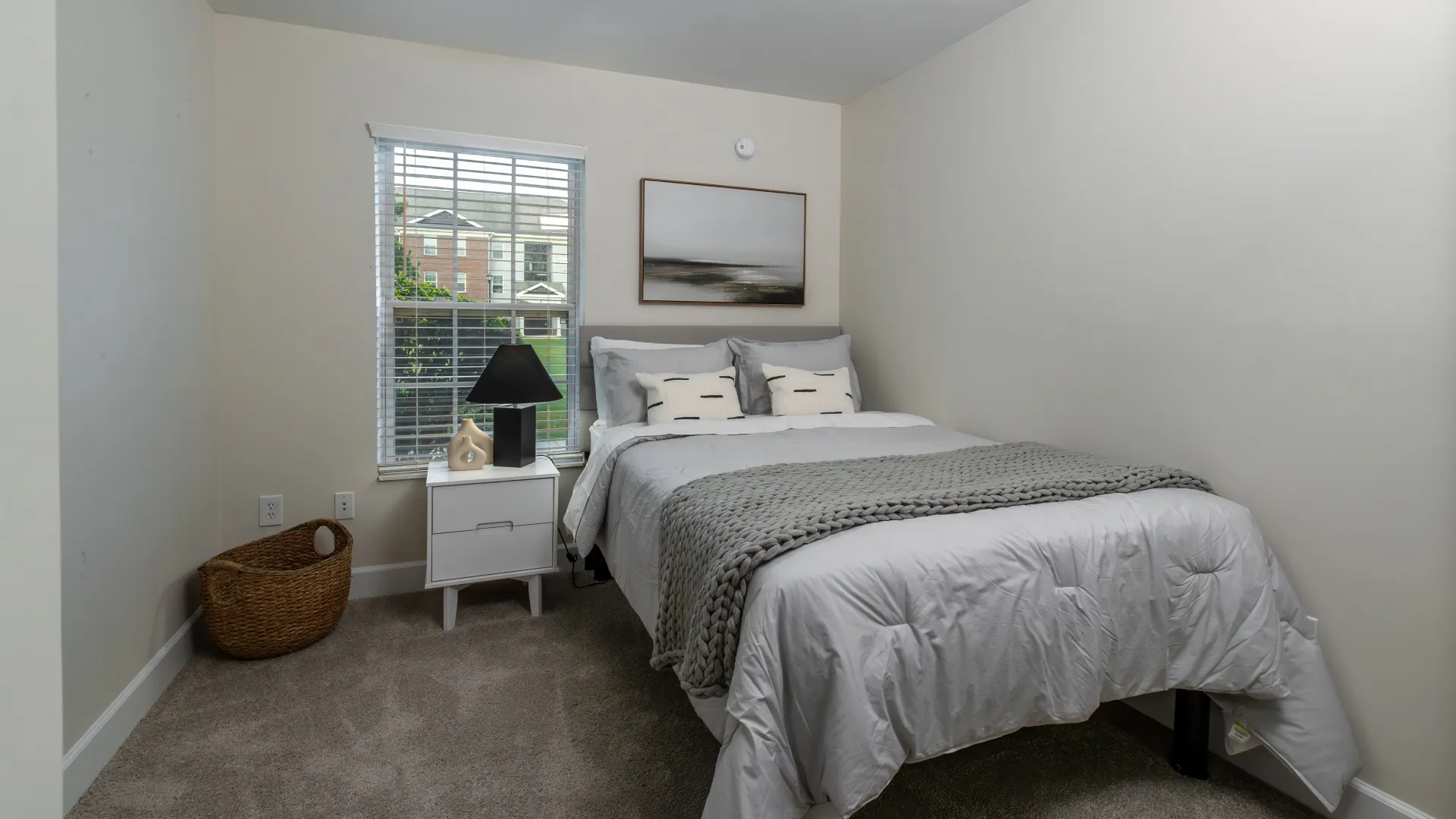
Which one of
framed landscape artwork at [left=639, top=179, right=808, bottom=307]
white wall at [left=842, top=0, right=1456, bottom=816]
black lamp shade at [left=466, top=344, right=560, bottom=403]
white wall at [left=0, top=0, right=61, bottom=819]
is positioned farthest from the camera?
framed landscape artwork at [left=639, top=179, right=808, bottom=307]

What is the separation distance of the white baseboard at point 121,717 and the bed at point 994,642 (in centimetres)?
141

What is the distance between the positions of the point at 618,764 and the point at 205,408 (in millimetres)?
2107

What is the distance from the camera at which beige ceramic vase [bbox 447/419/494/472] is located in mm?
2865

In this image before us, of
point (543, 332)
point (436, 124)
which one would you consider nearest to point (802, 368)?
point (543, 332)

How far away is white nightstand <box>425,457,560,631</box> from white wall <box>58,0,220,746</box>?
31.6 inches

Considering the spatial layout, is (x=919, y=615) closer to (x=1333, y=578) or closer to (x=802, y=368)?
(x=1333, y=578)

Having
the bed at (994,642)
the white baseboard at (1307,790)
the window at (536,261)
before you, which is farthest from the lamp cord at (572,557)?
the white baseboard at (1307,790)

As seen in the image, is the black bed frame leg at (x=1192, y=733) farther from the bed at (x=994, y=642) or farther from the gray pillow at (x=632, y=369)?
the gray pillow at (x=632, y=369)

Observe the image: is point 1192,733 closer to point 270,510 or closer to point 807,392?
point 807,392

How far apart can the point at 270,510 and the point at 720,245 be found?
2.35 meters

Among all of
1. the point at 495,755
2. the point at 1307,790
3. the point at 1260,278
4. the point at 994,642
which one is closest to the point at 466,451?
the point at 495,755

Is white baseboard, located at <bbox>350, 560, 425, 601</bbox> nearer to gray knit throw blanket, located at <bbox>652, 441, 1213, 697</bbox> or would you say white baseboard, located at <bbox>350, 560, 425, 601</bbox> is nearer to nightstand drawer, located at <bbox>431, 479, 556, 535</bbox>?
nightstand drawer, located at <bbox>431, 479, 556, 535</bbox>

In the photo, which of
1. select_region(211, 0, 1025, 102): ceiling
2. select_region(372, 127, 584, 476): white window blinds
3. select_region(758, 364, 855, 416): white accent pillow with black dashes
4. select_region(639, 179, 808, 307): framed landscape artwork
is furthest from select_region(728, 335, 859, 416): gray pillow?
select_region(211, 0, 1025, 102): ceiling

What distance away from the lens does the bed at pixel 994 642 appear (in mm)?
1313
